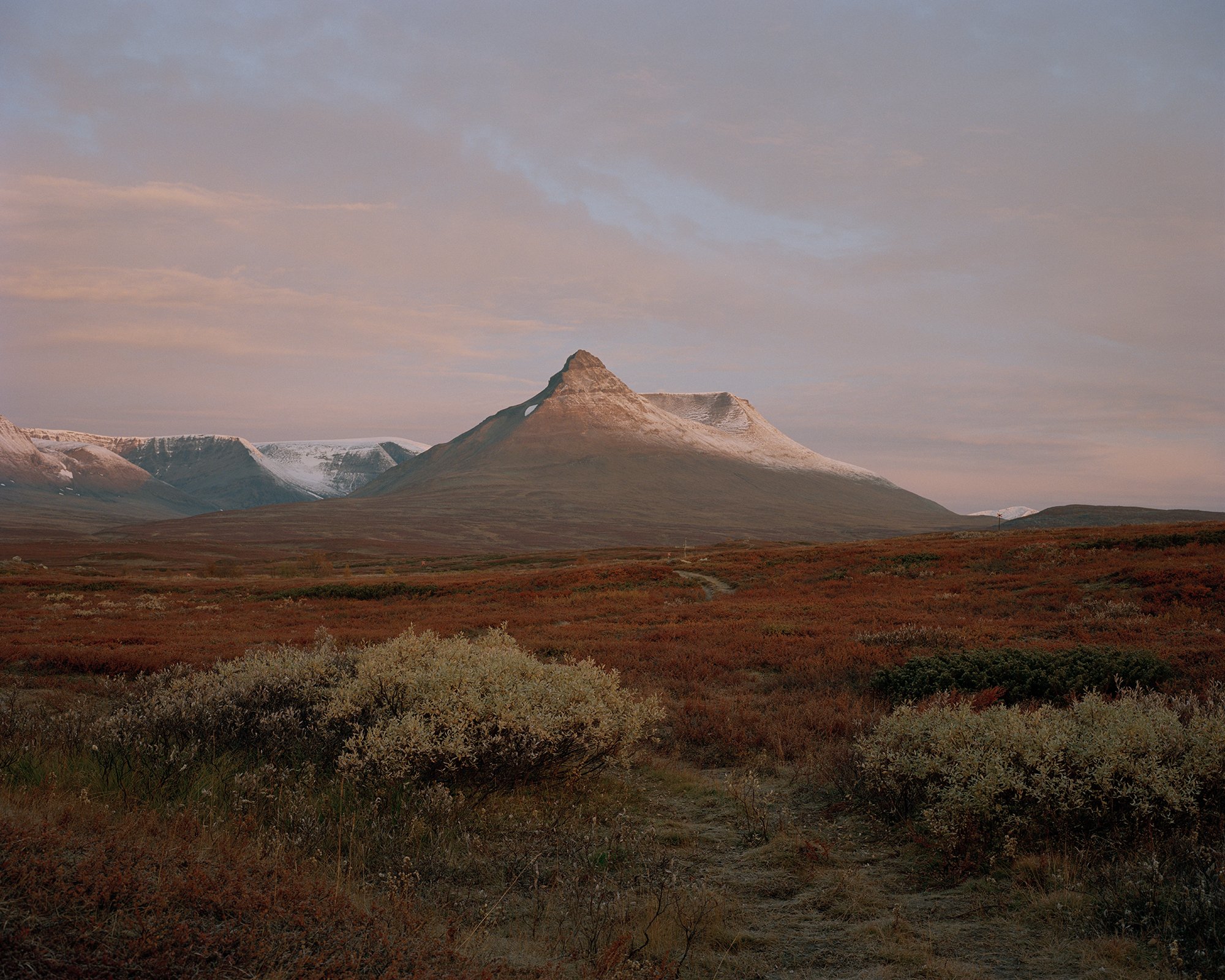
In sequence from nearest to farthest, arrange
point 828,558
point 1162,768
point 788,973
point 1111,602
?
point 788,973 < point 1162,768 < point 1111,602 < point 828,558

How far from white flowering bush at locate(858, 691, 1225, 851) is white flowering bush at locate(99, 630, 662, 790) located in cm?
315

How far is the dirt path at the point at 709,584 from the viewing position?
35.4m

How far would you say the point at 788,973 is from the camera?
461 centimetres

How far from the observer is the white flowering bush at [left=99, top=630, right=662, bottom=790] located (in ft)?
23.6

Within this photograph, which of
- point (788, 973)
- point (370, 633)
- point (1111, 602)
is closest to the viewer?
point (788, 973)

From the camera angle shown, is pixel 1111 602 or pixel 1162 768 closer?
pixel 1162 768

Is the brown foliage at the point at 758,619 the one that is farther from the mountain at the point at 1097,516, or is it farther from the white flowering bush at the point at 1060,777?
the mountain at the point at 1097,516

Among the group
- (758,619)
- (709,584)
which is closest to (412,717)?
(758,619)

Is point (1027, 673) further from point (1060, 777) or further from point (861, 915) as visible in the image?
point (861, 915)

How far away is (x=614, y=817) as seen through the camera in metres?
7.41

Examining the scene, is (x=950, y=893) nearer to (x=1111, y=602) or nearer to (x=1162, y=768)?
(x=1162, y=768)

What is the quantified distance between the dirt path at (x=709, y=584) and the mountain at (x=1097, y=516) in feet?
281

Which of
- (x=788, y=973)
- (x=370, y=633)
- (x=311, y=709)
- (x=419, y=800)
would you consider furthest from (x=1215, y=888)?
(x=370, y=633)

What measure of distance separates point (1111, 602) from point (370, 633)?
2140cm
